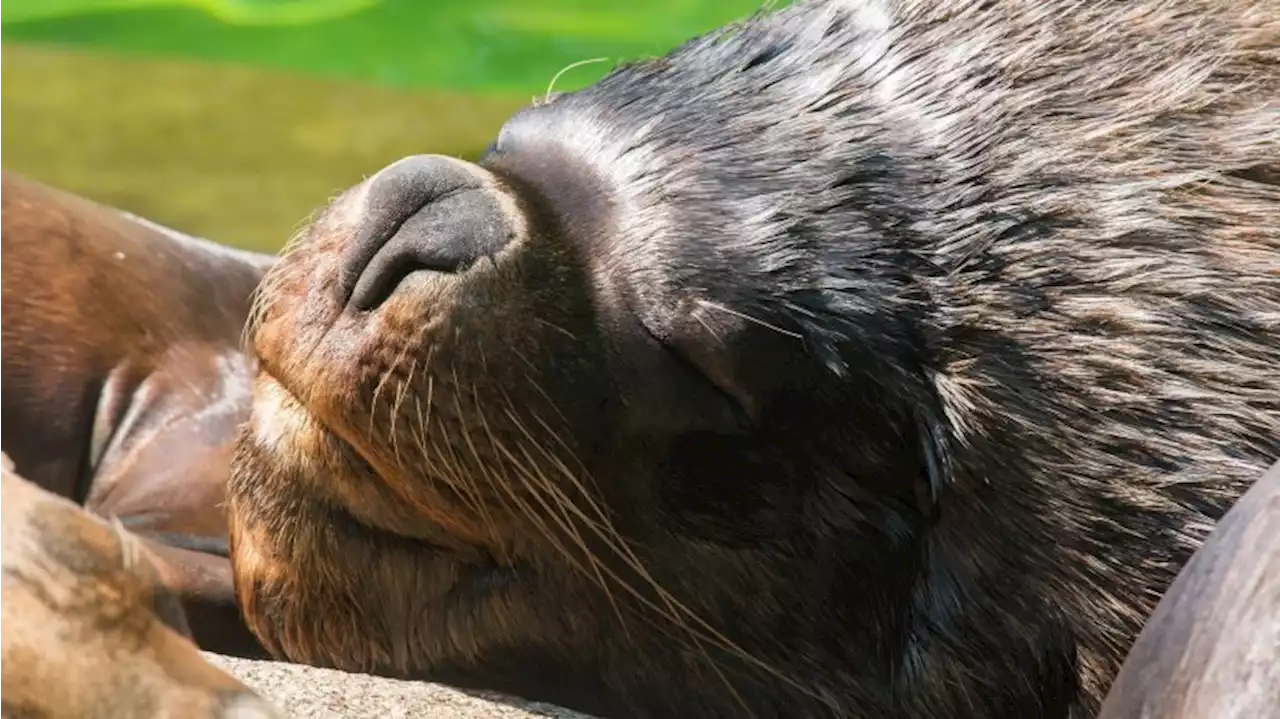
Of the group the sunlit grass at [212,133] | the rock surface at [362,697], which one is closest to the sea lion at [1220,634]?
the rock surface at [362,697]

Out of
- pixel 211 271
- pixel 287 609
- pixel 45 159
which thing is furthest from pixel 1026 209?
pixel 45 159

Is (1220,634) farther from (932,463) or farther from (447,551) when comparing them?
(447,551)

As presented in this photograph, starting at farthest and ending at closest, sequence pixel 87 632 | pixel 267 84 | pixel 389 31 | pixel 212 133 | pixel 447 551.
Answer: pixel 389 31 → pixel 267 84 → pixel 212 133 → pixel 447 551 → pixel 87 632

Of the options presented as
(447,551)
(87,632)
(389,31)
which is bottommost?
(389,31)

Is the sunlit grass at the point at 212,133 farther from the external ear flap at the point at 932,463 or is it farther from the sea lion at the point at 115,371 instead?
the external ear flap at the point at 932,463

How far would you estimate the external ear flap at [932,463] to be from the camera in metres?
2.19

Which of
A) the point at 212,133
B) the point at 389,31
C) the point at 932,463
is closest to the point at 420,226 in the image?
the point at 932,463

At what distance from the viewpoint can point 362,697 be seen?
7.20 ft

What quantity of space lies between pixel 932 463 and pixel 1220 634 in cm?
47

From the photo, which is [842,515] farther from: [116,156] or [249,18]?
[249,18]

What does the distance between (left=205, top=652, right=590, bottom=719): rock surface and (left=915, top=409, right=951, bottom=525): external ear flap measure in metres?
0.50

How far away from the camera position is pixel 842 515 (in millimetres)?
2230

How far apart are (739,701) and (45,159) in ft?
18.1

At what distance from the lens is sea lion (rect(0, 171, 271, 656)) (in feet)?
11.8
